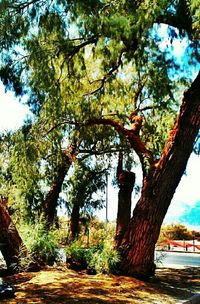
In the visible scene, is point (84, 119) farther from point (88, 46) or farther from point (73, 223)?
point (73, 223)

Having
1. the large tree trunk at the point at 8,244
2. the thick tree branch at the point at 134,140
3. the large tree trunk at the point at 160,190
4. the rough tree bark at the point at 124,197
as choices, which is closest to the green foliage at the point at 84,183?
the rough tree bark at the point at 124,197

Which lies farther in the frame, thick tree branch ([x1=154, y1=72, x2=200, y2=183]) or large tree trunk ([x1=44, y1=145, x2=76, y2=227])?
large tree trunk ([x1=44, y1=145, x2=76, y2=227])

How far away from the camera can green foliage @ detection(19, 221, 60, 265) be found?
300 inches

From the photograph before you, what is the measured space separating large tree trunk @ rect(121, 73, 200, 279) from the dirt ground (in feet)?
1.12

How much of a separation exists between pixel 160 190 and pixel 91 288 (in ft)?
6.19

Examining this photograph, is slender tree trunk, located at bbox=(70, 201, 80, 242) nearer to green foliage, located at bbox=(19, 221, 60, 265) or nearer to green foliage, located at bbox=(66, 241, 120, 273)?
green foliage, located at bbox=(66, 241, 120, 273)

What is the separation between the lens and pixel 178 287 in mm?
6633

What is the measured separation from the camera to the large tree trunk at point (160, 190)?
272 inches

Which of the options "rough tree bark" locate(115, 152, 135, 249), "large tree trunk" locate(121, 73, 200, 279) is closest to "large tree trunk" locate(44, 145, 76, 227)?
"rough tree bark" locate(115, 152, 135, 249)

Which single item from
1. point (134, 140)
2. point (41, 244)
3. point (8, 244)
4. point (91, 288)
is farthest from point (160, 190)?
point (8, 244)

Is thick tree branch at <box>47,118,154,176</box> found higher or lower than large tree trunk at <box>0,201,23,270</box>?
higher

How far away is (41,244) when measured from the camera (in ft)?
25.3

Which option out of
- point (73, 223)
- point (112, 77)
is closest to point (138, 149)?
point (112, 77)

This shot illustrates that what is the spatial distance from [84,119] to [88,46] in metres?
1.49
